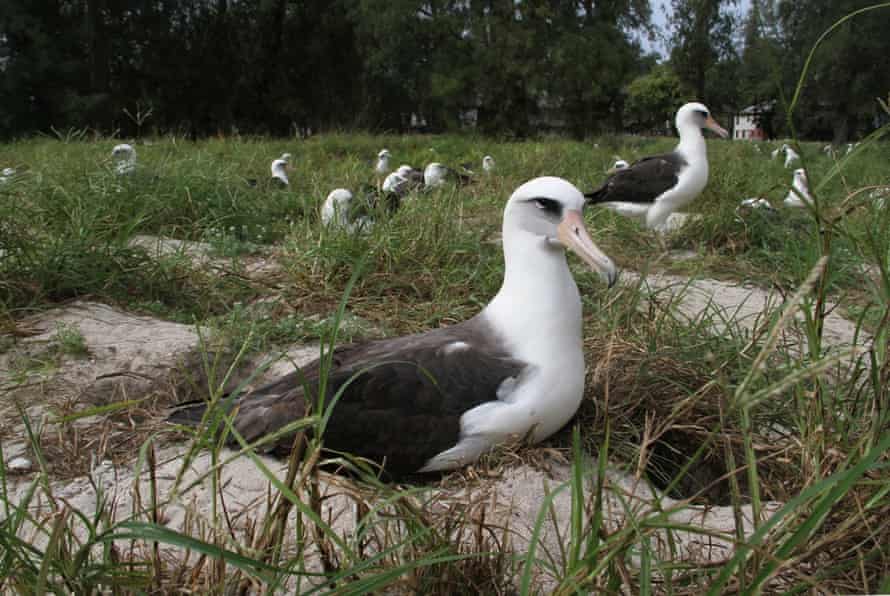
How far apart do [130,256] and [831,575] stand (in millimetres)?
3384

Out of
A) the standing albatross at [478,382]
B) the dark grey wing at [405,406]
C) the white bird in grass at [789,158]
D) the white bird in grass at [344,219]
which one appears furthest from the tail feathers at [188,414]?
the white bird in grass at [789,158]

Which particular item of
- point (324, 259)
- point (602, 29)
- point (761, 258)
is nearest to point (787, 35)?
point (602, 29)

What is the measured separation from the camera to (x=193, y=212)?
5043 millimetres

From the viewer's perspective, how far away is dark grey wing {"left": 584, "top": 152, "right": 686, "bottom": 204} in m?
5.76

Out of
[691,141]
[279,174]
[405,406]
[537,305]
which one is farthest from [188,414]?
[279,174]

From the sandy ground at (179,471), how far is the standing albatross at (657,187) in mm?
1850

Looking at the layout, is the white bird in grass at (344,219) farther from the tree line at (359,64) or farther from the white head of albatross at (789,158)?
the tree line at (359,64)

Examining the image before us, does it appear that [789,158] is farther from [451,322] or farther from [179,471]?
[179,471]

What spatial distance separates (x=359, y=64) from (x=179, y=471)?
1030 inches

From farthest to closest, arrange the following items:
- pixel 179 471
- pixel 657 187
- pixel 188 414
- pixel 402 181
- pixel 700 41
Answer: pixel 700 41, pixel 402 181, pixel 657 187, pixel 188 414, pixel 179 471

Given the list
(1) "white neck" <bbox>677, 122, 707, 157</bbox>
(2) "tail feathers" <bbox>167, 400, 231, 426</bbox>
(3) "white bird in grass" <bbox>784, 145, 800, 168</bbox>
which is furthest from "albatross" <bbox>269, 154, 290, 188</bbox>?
(3) "white bird in grass" <bbox>784, 145, 800, 168</bbox>

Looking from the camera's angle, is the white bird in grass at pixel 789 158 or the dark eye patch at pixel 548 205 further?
the white bird in grass at pixel 789 158

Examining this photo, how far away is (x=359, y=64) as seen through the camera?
25.9 metres

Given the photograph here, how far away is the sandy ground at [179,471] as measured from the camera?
1557 mm
